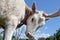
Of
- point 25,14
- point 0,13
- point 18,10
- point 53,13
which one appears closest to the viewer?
point 0,13

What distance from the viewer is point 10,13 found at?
599 centimetres

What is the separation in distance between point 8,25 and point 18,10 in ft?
1.59

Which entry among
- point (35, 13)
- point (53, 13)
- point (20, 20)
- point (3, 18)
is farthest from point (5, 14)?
point (53, 13)

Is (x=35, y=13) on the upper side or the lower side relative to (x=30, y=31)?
upper

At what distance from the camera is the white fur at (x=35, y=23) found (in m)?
6.90

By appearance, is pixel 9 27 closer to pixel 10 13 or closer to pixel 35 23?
pixel 10 13

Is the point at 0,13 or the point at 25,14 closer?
the point at 0,13

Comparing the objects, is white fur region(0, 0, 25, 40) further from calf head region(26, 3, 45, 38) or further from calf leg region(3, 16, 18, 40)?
calf head region(26, 3, 45, 38)

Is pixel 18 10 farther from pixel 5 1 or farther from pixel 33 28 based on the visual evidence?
pixel 33 28

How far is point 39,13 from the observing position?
23.0ft

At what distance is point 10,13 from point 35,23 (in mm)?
1141

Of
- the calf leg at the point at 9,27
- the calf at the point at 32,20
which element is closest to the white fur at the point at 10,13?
the calf leg at the point at 9,27

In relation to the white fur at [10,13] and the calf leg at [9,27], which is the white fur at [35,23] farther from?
the calf leg at [9,27]

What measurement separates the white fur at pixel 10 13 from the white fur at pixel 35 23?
672 millimetres
